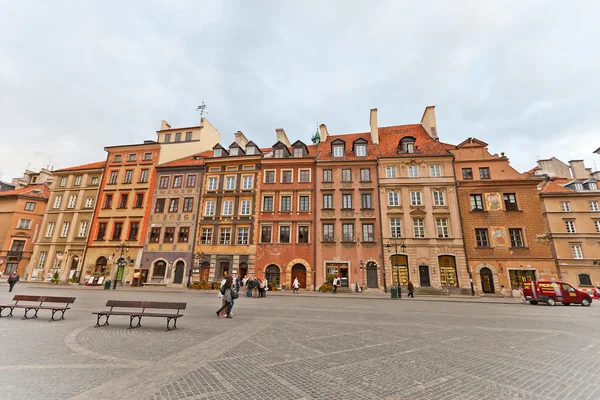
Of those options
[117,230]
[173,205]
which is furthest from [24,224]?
[173,205]

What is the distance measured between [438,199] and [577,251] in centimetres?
2025

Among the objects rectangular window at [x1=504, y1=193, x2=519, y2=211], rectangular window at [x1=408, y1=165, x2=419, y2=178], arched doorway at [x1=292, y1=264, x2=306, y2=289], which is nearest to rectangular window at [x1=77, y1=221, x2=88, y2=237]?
arched doorway at [x1=292, y1=264, x2=306, y2=289]

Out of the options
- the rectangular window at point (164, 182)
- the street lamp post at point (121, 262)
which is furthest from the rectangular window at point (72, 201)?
the rectangular window at point (164, 182)

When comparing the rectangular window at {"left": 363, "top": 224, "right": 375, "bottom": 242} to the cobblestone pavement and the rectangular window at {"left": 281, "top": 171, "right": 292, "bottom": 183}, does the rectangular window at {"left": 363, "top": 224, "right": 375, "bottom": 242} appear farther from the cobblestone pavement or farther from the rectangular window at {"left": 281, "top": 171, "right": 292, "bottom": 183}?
the cobblestone pavement

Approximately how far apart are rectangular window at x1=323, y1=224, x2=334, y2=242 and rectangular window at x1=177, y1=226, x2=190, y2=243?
15226 mm

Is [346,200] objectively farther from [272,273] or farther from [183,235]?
[183,235]

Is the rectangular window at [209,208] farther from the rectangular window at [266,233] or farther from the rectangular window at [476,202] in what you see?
the rectangular window at [476,202]

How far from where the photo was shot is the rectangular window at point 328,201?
29.5m

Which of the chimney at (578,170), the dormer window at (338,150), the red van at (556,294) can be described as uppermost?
the chimney at (578,170)

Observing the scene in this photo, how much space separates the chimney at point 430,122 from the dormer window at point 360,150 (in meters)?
8.26

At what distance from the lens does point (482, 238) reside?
88.1 ft

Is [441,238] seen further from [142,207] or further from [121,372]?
[142,207]

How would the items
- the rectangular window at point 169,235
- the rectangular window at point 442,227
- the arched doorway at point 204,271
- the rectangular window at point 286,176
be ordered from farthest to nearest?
the rectangular window at point 286,176 < the rectangular window at point 169,235 < the arched doorway at point 204,271 < the rectangular window at point 442,227

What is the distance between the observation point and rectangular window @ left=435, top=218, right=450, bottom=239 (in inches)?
1064
